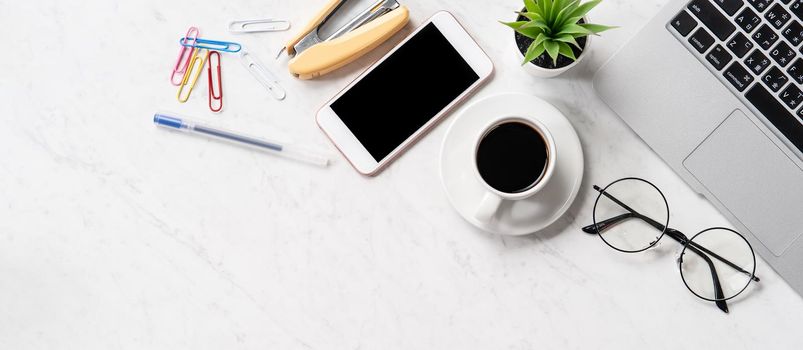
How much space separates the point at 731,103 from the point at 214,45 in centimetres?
70

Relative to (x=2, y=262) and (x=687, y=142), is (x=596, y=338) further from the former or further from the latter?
(x=2, y=262)

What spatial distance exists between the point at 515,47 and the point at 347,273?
39 cm

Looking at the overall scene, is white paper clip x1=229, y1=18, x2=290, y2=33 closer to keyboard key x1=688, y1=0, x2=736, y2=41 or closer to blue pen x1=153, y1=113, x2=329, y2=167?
blue pen x1=153, y1=113, x2=329, y2=167

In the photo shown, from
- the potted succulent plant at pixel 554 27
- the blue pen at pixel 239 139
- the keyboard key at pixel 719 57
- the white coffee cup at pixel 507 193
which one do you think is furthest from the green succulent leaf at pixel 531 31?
the blue pen at pixel 239 139

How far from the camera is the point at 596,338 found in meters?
0.85

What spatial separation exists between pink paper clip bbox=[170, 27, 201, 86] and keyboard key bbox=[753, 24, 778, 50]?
740 mm

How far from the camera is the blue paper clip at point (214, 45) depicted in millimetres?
865

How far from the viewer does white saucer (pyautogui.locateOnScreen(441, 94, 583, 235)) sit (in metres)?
0.80

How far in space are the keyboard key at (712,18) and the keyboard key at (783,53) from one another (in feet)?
0.18

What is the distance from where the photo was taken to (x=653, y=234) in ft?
2.75

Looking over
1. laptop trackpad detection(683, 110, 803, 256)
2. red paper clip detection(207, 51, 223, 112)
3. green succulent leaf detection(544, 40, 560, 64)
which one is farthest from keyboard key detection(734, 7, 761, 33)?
red paper clip detection(207, 51, 223, 112)

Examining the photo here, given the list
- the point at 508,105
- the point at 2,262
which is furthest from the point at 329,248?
the point at 2,262

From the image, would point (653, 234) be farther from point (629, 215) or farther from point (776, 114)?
point (776, 114)

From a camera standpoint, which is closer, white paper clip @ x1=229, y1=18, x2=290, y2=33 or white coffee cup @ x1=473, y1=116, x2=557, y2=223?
white coffee cup @ x1=473, y1=116, x2=557, y2=223
